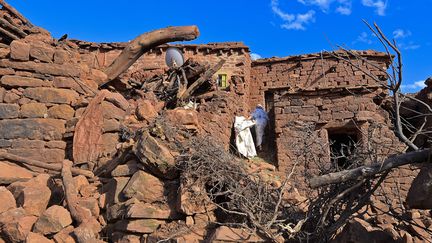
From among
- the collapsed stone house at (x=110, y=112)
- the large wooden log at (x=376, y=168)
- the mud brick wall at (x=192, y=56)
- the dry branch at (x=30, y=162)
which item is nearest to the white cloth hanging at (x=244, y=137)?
the collapsed stone house at (x=110, y=112)

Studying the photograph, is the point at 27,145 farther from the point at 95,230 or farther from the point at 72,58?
the point at 95,230

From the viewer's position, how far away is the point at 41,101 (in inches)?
222

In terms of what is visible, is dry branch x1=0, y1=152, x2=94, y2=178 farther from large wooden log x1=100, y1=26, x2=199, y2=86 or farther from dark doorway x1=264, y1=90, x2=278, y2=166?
dark doorway x1=264, y1=90, x2=278, y2=166

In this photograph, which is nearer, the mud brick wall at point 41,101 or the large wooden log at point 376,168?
the large wooden log at point 376,168

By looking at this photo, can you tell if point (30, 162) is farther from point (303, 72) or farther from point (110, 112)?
point (303, 72)

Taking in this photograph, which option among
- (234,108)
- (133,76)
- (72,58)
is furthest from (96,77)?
(133,76)

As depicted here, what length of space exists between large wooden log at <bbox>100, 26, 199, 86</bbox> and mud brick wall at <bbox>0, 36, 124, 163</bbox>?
131 cm

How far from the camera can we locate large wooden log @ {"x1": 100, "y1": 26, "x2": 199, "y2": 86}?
7.24 metres

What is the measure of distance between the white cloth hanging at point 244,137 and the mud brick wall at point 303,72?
3190mm

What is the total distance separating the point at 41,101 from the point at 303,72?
9.89 metres

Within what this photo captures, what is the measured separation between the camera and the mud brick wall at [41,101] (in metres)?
5.37

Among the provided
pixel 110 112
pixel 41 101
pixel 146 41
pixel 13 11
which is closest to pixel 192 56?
pixel 13 11

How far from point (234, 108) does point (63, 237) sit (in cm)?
688

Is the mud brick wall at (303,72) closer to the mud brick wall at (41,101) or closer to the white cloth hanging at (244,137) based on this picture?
the white cloth hanging at (244,137)
